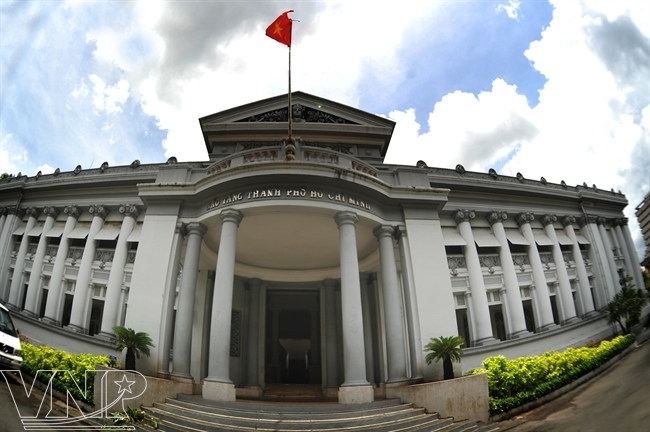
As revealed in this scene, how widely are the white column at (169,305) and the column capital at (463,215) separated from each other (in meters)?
17.6

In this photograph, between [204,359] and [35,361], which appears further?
[204,359]

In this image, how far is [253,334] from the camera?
20.1m

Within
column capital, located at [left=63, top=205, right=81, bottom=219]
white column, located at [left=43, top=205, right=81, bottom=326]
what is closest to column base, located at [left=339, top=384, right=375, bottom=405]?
white column, located at [left=43, top=205, right=81, bottom=326]

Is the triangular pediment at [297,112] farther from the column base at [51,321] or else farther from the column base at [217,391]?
the column base at [217,391]

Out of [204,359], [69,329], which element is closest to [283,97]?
[204,359]

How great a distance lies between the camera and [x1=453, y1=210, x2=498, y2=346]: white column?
871 inches

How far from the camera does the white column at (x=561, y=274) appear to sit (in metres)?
25.5

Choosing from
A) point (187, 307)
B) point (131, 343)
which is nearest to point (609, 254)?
point (187, 307)

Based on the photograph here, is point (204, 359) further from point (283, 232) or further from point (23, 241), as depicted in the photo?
point (23, 241)

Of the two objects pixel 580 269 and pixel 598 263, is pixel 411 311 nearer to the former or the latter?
pixel 580 269

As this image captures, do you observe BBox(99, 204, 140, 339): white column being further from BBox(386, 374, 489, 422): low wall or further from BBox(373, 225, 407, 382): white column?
BBox(386, 374, 489, 422): low wall

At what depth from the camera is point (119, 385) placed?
10.3 m

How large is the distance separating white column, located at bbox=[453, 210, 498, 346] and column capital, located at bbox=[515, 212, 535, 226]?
14.2 feet

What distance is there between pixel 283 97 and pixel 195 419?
19517 millimetres
